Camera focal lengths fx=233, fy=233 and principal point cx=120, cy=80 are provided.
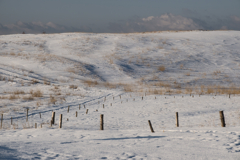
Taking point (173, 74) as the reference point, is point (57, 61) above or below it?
above

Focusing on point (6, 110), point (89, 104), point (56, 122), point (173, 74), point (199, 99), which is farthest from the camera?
point (173, 74)

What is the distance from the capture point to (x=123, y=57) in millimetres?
45594

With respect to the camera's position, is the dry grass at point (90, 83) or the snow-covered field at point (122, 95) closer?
the snow-covered field at point (122, 95)

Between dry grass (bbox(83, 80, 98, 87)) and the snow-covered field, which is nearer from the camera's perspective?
the snow-covered field

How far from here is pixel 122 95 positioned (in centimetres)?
2664

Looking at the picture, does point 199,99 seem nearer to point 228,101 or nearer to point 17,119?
point 228,101

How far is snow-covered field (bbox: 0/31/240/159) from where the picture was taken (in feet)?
27.5

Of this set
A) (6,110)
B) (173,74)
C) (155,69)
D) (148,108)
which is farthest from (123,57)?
(6,110)

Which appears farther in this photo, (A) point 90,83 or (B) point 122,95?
(A) point 90,83

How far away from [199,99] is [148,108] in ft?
21.3

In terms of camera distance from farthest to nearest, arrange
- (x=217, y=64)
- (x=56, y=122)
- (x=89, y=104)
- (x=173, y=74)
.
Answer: (x=217, y=64), (x=173, y=74), (x=89, y=104), (x=56, y=122)

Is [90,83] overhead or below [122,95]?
overhead

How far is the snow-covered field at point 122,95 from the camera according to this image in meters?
8.38

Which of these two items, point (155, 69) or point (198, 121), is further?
point (155, 69)
